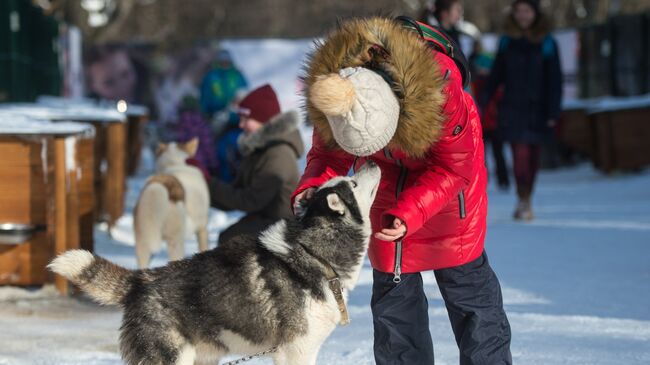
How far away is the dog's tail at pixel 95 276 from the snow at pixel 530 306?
1.09 m

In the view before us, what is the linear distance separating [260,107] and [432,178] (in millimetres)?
2759

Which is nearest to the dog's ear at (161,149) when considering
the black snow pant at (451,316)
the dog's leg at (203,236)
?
the dog's leg at (203,236)

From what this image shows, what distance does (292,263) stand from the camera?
377 cm

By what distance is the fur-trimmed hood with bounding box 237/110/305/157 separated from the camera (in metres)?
6.07

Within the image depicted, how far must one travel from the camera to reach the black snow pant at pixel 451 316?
13.1 feet

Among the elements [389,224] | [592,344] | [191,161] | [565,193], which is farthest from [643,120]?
[389,224]

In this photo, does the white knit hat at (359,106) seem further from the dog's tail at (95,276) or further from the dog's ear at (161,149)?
the dog's ear at (161,149)

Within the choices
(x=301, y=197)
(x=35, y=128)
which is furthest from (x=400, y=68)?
(x=35, y=128)

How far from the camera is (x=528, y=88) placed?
31.7ft

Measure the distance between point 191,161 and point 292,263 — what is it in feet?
12.5

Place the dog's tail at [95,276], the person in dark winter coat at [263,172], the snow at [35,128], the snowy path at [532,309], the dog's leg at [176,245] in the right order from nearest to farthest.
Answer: the dog's tail at [95,276] → the snowy path at [532,309] → the person in dark winter coat at [263,172] → the snow at [35,128] → the dog's leg at [176,245]

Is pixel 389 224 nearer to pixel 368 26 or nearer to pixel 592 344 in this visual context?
pixel 368 26

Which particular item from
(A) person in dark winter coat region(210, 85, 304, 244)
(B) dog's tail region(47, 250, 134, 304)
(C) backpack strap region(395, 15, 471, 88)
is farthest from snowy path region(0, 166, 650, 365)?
(C) backpack strap region(395, 15, 471, 88)

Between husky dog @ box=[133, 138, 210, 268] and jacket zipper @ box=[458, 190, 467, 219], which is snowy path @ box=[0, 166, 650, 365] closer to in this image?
husky dog @ box=[133, 138, 210, 268]
